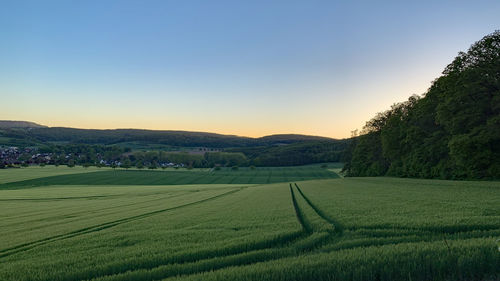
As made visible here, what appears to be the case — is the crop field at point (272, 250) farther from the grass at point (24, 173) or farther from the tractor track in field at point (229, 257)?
the grass at point (24, 173)

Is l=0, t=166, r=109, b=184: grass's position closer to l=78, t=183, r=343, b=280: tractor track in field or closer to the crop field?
the crop field

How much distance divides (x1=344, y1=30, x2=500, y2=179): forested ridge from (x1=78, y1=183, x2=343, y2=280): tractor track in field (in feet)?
91.7

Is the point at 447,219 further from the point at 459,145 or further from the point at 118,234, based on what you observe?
the point at 459,145

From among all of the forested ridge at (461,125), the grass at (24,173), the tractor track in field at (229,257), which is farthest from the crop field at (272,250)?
the grass at (24,173)

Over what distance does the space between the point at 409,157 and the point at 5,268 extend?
52699 millimetres

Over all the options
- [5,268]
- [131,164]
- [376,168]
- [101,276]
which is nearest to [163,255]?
[101,276]

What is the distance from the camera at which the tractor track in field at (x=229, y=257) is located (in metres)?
7.29

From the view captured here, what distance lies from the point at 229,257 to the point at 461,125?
3484 cm

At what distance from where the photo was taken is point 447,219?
11.2 m

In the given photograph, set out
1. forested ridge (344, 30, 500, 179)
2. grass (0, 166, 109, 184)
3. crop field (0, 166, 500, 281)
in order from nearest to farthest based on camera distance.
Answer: crop field (0, 166, 500, 281) < forested ridge (344, 30, 500, 179) < grass (0, 166, 109, 184)

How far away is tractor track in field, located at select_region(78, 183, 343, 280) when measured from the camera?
729 centimetres

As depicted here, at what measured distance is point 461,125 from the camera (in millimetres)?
32438

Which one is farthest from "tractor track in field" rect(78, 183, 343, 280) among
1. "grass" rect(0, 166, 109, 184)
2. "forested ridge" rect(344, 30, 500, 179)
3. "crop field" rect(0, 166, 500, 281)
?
"grass" rect(0, 166, 109, 184)

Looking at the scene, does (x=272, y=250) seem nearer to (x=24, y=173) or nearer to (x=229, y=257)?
(x=229, y=257)
